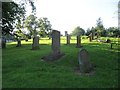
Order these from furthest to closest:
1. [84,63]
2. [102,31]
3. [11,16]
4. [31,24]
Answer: [102,31] < [31,24] < [11,16] < [84,63]

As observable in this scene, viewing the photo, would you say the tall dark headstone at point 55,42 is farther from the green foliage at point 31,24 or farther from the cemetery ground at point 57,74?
the green foliage at point 31,24

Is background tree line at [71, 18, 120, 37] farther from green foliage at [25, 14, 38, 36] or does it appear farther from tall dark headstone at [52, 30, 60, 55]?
tall dark headstone at [52, 30, 60, 55]

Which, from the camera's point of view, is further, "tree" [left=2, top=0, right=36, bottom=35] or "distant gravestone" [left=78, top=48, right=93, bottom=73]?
"tree" [left=2, top=0, right=36, bottom=35]

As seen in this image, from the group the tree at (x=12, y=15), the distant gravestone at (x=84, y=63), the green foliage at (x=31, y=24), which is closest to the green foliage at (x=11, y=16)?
the tree at (x=12, y=15)

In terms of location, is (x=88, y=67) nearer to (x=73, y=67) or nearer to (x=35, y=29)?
(x=73, y=67)

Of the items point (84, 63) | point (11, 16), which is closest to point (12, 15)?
point (11, 16)

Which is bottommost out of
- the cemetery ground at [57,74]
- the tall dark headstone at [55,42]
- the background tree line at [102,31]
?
the cemetery ground at [57,74]

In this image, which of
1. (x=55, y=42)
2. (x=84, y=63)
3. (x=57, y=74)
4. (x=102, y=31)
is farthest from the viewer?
(x=102, y=31)

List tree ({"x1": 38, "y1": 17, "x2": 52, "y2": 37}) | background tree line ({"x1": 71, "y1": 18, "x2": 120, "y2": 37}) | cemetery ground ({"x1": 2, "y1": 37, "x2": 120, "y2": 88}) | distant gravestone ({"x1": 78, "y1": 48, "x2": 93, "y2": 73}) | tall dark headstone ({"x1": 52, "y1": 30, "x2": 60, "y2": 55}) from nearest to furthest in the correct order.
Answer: cemetery ground ({"x1": 2, "y1": 37, "x2": 120, "y2": 88}) → distant gravestone ({"x1": 78, "y1": 48, "x2": 93, "y2": 73}) → tall dark headstone ({"x1": 52, "y1": 30, "x2": 60, "y2": 55}) → background tree line ({"x1": 71, "y1": 18, "x2": 120, "y2": 37}) → tree ({"x1": 38, "y1": 17, "x2": 52, "y2": 37})

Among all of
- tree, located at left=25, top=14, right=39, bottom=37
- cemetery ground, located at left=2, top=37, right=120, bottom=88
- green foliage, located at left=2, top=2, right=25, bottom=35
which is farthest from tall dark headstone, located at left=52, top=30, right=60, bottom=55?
tree, located at left=25, top=14, right=39, bottom=37

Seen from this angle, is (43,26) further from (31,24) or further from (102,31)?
(102,31)

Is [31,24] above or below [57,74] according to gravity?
above

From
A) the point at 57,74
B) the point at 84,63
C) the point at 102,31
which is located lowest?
the point at 57,74

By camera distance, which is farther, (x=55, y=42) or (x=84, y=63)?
(x=55, y=42)
